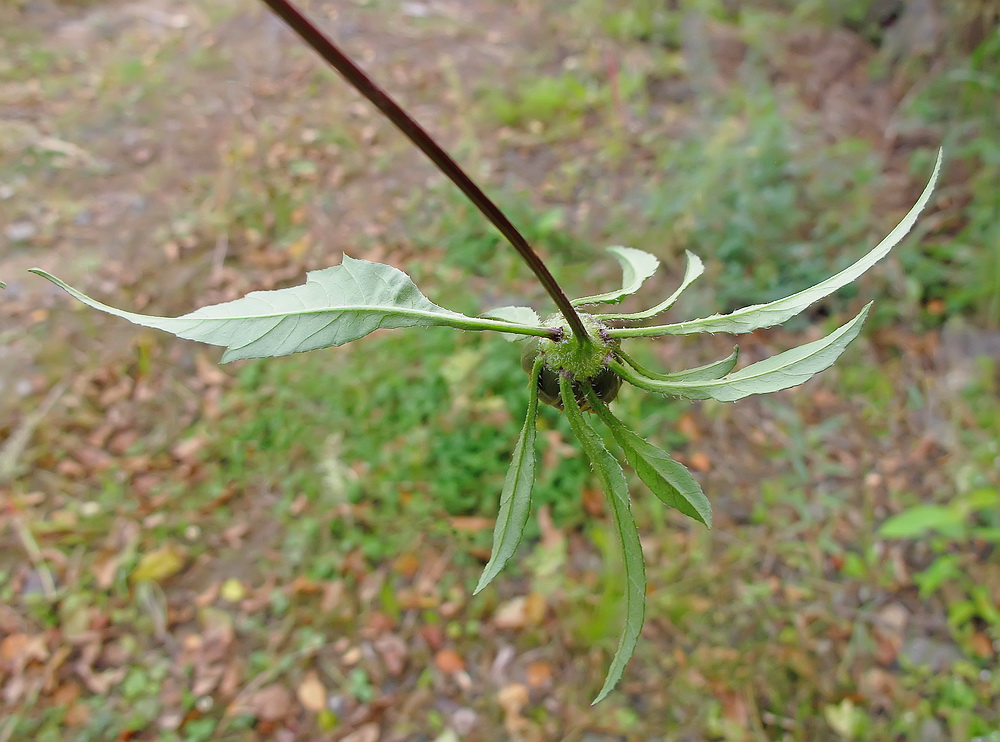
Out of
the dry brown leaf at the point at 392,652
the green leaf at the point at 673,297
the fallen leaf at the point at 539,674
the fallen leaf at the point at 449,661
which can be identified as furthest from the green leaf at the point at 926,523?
the green leaf at the point at 673,297

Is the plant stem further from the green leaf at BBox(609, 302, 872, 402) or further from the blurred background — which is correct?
the blurred background

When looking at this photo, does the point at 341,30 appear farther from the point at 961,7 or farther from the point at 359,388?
the point at 961,7

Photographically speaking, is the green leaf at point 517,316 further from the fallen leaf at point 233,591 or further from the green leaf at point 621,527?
the fallen leaf at point 233,591

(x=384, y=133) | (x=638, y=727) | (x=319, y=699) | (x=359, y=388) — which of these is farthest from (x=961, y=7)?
(x=319, y=699)

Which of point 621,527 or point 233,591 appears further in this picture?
point 233,591

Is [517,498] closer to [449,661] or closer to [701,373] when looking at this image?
[701,373]

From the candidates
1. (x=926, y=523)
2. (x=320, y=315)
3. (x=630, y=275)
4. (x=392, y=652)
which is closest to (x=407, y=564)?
(x=392, y=652)

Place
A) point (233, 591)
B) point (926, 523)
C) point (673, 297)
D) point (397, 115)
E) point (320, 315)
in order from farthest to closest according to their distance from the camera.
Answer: point (233, 591) → point (926, 523) → point (673, 297) → point (320, 315) → point (397, 115)
